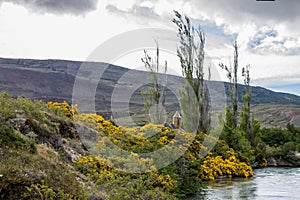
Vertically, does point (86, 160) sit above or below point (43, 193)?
below

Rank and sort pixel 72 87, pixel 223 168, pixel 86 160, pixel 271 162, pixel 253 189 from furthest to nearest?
1. pixel 72 87
2. pixel 271 162
3. pixel 223 168
4. pixel 253 189
5. pixel 86 160

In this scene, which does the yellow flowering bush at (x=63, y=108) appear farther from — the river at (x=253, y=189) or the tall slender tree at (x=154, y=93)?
the tall slender tree at (x=154, y=93)

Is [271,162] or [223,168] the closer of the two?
[223,168]

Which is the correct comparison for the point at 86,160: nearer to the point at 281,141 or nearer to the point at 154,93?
the point at 154,93

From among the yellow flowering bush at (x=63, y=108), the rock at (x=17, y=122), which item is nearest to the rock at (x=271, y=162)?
the yellow flowering bush at (x=63, y=108)

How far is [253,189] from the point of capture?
12.7 meters

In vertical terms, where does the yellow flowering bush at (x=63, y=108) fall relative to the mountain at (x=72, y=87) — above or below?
below

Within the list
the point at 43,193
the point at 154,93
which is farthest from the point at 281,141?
the point at 43,193

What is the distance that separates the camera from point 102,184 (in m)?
7.49

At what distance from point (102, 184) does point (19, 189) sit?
2506 mm

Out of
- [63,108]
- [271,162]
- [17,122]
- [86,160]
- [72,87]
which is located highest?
[72,87]

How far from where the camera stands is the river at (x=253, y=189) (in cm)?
1112

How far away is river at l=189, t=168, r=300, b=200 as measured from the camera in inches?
438

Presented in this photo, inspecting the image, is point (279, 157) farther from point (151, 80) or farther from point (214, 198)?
point (214, 198)
